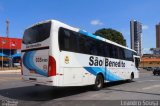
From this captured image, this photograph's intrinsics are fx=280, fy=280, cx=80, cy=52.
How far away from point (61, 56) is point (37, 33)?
68.4 inches

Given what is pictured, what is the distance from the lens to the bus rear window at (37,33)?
41.0ft

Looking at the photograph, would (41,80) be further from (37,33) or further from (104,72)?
(104,72)

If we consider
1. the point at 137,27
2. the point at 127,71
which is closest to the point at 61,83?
the point at 127,71

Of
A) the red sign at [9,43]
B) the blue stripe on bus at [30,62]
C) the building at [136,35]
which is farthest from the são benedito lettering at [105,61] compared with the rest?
the building at [136,35]

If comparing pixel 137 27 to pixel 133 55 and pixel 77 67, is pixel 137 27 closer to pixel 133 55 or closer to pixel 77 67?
pixel 133 55

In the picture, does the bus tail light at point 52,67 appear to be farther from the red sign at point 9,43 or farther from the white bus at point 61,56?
the red sign at point 9,43

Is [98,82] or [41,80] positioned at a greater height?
[41,80]

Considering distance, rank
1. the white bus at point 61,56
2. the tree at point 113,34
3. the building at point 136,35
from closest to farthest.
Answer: the white bus at point 61,56
the tree at point 113,34
the building at point 136,35

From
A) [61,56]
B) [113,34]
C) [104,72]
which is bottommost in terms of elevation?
[104,72]

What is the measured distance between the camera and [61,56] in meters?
12.3

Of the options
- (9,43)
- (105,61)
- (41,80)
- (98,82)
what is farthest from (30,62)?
(9,43)

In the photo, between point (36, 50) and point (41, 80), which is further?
point (36, 50)

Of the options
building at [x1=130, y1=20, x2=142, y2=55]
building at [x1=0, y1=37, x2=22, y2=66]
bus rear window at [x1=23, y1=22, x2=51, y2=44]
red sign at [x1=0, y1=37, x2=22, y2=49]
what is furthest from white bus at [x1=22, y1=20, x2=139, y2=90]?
building at [x1=130, y1=20, x2=142, y2=55]

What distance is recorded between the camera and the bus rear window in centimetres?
1251
